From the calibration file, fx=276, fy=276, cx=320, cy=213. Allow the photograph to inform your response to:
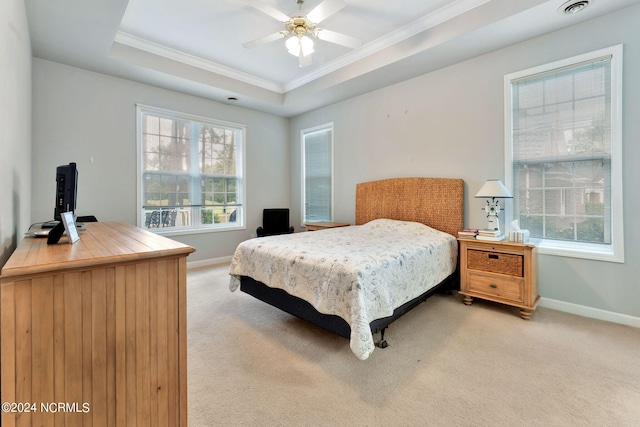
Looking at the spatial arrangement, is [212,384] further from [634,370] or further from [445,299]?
[634,370]

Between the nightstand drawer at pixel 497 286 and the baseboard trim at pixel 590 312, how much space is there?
1.72 feet

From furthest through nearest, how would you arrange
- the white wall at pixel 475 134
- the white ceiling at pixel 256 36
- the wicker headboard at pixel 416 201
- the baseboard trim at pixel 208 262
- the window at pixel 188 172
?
the baseboard trim at pixel 208 262 → the window at pixel 188 172 → the wicker headboard at pixel 416 201 → the white ceiling at pixel 256 36 → the white wall at pixel 475 134

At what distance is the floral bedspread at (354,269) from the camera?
1750 millimetres

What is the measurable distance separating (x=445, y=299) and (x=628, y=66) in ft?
8.67

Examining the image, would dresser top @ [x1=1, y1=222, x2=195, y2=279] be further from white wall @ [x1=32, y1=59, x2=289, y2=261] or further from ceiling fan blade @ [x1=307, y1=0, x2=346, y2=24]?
white wall @ [x1=32, y1=59, x2=289, y2=261]

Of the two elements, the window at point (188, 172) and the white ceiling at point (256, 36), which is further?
the window at point (188, 172)

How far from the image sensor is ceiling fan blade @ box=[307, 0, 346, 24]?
7.22ft

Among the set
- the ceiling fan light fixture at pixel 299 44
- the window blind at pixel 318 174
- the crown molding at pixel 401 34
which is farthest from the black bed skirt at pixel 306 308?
the crown molding at pixel 401 34

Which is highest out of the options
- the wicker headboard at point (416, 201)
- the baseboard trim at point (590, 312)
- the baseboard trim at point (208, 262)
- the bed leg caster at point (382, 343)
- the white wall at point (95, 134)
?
the white wall at point (95, 134)

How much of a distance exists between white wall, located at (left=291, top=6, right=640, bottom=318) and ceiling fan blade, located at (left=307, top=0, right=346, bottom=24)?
1.87 metres

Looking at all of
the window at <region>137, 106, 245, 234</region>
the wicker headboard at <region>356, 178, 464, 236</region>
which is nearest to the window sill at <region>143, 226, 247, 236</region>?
the window at <region>137, 106, 245, 234</region>

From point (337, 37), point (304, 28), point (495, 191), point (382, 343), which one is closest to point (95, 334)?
point (382, 343)

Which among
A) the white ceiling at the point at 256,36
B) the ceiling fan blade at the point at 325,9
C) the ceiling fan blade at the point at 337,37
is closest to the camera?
the ceiling fan blade at the point at 325,9

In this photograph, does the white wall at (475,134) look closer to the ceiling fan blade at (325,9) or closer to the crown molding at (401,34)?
the crown molding at (401,34)
